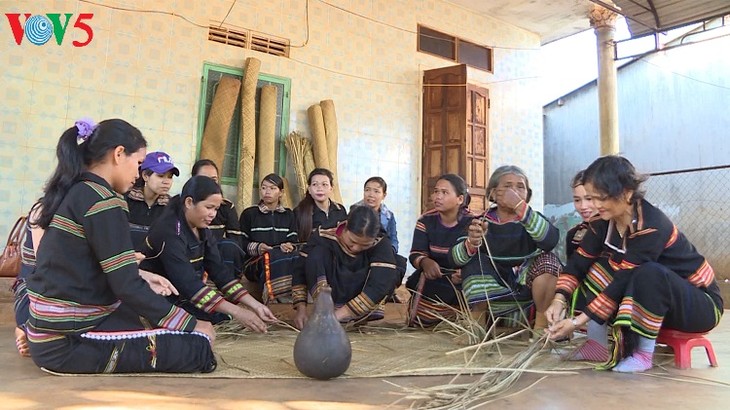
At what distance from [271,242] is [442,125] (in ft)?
11.9

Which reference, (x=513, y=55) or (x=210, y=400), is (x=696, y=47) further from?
(x=210, y=400)

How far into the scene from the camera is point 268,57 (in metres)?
6.29

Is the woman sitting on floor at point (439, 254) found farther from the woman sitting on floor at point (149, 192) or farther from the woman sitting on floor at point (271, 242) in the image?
the woman sitting on floor at point (149, 192)

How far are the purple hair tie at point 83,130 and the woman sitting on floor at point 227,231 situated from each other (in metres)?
1.94

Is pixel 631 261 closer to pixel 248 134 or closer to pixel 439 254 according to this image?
pixel 439 254

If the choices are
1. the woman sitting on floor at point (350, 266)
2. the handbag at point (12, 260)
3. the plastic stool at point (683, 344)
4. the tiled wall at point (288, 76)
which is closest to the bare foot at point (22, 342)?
the woman sitting on floor at point (350, 266)

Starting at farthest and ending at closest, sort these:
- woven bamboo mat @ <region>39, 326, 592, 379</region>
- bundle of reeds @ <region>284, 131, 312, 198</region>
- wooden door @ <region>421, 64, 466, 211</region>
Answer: wooden door @ <region>421, 64, 466, 211</region>, bundle of reeds @ <region>284, 131, 312, 198</region>, woven bamboo mat @ <region>39, 326, 592, 379</region>

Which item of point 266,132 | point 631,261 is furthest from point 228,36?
point 631,261

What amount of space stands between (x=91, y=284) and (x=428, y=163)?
586 cm

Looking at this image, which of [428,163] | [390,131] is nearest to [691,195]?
[428,163]

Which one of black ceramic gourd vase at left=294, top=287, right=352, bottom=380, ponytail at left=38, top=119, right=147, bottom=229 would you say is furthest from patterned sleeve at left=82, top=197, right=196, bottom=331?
black ceramic gourd vase at left=294, top=287, right=352, bottom=380

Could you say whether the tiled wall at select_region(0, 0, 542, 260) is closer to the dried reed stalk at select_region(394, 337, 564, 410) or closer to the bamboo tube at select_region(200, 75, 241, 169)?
the bamboo tube at select_region(200, 75, 241, 169)

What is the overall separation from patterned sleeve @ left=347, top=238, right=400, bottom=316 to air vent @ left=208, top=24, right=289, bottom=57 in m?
3.77

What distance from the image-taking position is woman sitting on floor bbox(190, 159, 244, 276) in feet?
12.8
